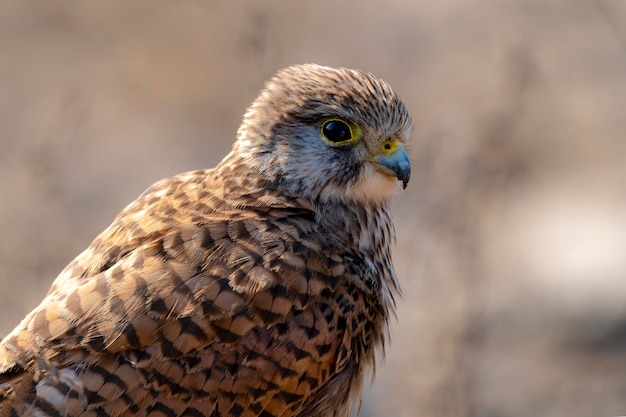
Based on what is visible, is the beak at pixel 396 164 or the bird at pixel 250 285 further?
the beak at pixel 396 164

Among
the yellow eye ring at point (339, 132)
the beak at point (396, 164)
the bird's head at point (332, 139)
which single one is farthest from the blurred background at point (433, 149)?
the beak at point (396, 164)

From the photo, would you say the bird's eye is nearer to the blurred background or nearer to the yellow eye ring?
the yellow eye ring

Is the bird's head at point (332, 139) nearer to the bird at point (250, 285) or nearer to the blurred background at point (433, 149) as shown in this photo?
the bird at point (250, 285)

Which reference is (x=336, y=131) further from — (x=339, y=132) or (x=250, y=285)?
(x=250, y=285)

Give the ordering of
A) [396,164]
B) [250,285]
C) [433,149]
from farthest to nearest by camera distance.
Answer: [433,149] < [396,164] < [250,285]

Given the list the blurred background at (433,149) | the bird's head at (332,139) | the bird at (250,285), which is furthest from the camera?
the blurred background at (433,149)

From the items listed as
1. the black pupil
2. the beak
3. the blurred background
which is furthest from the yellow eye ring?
the blurred background

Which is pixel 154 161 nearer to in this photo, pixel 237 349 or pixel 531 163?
pixel 531 163

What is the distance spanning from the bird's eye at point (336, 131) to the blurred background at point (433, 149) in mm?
1044

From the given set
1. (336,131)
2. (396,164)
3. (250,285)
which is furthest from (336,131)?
(250,285)

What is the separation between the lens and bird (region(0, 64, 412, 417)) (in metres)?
3.68

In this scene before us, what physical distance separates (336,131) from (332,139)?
39 mm

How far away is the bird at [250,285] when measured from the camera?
3.68 meters

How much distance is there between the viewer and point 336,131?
4410 mm
